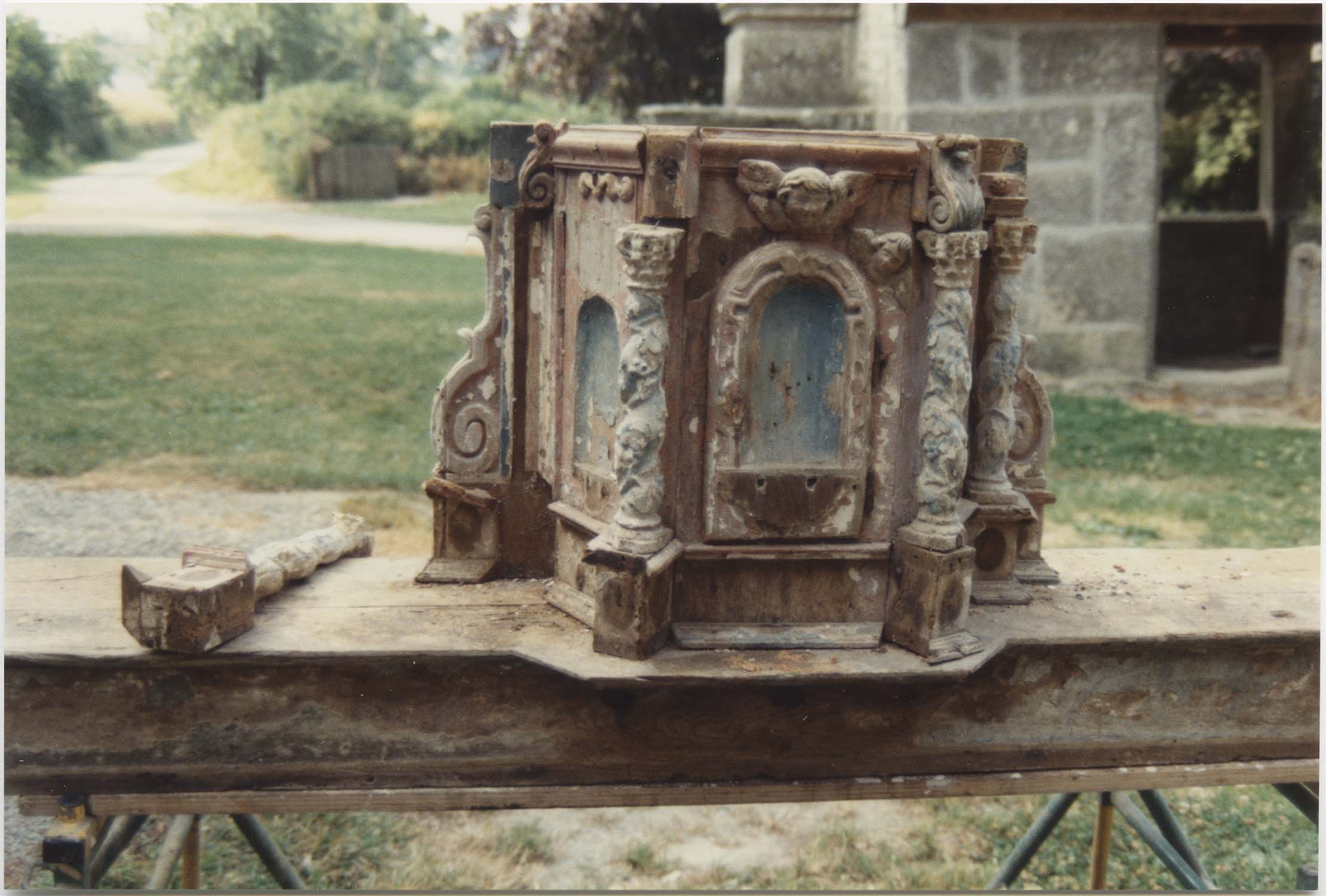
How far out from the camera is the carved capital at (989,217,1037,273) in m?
2.89

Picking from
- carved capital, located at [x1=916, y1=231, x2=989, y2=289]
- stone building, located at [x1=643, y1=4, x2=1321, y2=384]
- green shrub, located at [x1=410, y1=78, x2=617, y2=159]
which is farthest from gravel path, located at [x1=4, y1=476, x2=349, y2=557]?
green shrub, located at [x1=410, y1=78, x2=617, y2=159]

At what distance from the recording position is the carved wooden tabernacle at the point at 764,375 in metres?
2.53

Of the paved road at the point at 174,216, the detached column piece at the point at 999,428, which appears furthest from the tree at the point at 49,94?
the detached column piece at the point at 999,428

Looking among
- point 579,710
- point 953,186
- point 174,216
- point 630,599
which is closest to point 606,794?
point 579,710

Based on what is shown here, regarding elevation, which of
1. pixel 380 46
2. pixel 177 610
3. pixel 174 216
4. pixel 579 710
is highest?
pixel 380 46

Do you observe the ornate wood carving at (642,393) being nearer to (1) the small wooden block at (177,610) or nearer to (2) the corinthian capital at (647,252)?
(2) the corinthian capital at (647,252)

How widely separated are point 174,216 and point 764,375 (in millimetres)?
12204

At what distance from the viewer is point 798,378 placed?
2627 mm

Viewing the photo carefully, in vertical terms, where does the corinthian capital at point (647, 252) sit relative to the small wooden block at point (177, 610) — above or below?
above

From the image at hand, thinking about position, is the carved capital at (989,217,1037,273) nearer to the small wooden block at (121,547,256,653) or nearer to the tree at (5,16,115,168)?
the small wooden block at (121,547,256,653)

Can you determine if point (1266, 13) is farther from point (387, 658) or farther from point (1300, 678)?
point (387, 658)

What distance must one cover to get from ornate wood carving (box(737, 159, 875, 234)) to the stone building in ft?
19.5

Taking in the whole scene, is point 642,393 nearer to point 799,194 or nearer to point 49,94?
point 799,194

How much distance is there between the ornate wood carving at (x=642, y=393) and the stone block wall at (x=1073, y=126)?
20.4 feet
